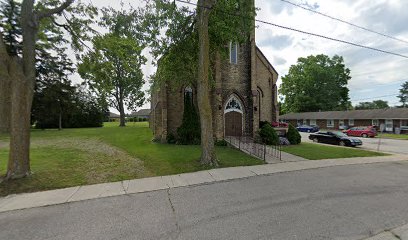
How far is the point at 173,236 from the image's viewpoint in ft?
13.0

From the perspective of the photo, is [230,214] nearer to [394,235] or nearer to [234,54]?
[394,235]

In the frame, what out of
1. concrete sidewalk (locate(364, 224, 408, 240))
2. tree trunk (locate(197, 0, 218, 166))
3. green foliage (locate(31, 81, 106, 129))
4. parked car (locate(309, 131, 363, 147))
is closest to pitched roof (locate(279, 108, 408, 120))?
parked car (locate(309, 131, 363, 147))

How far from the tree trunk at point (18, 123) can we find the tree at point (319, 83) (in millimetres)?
58953

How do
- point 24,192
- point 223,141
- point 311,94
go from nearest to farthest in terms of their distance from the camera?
point 24,192 < point 223,141 < point 311,94

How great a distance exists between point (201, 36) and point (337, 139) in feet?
56.8

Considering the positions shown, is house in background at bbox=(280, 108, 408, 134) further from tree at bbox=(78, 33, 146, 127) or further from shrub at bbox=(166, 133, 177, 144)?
tree at bbox=(78, 33, 146, 127)

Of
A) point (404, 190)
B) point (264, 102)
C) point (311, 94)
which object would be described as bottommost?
point (404, 190)

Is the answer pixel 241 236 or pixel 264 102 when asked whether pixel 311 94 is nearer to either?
pixel 264 102

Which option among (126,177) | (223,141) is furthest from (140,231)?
(223,141)

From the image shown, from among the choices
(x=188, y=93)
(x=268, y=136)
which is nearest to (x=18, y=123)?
(x=188, y=93)

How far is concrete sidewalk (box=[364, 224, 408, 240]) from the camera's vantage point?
12.9 ft

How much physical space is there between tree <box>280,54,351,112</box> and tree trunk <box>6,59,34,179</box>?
5895 cm

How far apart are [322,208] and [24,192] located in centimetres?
832

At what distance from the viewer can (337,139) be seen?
66.6ft
